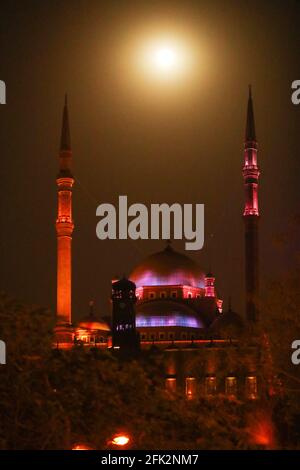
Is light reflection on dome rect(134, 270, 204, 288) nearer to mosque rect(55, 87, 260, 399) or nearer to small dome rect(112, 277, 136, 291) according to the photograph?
mosque rect(55, 87, 260, 399)

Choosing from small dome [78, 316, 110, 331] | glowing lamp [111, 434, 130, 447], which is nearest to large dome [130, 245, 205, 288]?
small dome [78, 316, 110, 331]

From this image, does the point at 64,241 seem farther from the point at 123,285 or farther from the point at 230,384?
the point at 230,384

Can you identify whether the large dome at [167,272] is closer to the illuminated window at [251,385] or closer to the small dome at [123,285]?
the small dome at [123,285]

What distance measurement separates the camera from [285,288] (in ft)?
82.7

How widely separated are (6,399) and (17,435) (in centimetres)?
64

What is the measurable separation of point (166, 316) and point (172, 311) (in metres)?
0.44

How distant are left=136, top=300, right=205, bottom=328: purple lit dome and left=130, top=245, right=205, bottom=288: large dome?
6.30 ft

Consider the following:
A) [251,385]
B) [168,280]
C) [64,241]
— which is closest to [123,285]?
[64,241]

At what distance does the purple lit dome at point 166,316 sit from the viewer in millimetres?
53656

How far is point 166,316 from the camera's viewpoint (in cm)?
5384

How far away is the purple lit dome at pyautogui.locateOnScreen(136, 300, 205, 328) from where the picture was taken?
53656 millimetres

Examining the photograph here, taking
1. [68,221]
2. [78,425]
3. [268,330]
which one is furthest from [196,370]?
[78,425]
